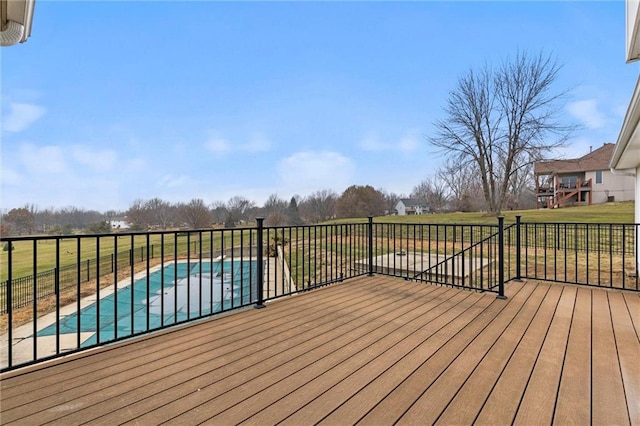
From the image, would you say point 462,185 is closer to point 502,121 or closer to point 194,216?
point 502,121

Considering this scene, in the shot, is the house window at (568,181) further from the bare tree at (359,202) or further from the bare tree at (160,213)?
the bare tree at (160,213)

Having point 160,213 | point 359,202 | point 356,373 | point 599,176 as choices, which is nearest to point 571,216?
point 599,176

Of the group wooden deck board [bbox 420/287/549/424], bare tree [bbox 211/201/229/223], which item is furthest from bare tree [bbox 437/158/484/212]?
bare tree [bbox 211/201/229/223]

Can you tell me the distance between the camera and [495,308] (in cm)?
301

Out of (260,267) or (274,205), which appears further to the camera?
→ (274,205)

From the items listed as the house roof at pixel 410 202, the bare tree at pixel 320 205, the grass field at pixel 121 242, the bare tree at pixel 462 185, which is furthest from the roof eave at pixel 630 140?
the house roof at pixel 410 202

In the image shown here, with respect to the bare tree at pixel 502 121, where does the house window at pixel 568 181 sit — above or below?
below

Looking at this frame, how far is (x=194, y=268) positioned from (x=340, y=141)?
1386 cm

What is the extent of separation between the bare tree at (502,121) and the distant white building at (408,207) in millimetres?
22143

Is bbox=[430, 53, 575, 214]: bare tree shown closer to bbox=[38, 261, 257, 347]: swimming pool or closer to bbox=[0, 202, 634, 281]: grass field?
bbox=[0, 202, 634, 281]: grass field

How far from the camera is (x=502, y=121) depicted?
598 inches

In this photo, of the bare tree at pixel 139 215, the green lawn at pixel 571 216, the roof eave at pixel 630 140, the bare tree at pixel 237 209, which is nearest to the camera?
the roof eave at pixel 630 140

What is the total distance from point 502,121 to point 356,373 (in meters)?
17.1

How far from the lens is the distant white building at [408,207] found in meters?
38.7
